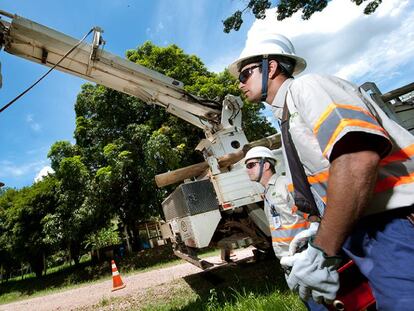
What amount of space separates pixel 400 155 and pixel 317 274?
1.79 ft

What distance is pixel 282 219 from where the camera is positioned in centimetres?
292

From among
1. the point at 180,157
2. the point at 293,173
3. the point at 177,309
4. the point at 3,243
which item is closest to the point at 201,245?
the point at 177,309

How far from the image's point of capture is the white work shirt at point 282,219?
111 inches

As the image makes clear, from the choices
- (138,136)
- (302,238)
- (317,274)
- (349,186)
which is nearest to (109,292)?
(138,136)

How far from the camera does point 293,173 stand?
1.42 m

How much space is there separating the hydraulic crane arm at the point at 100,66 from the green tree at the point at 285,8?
3326 mm

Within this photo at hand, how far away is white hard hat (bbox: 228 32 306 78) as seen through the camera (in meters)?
1.82

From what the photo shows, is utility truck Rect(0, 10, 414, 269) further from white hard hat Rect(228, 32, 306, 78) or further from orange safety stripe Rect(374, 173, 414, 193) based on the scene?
orange safety stripe Rect(374, 173, 414, 193)

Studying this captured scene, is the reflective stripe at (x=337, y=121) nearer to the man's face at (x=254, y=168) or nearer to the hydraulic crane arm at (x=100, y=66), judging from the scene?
the man's face at (x=254, y=168)

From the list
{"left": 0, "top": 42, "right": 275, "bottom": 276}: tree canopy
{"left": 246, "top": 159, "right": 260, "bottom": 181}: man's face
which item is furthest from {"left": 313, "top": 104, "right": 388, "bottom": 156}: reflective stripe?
{"left": 0, "top": 42, "right": 275, "bottom": 276}: tree canopy

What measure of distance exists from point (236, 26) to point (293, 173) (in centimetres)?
803

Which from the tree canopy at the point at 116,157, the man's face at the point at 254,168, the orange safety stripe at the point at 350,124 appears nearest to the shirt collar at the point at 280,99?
the orange safety stripe at the point at 350,124

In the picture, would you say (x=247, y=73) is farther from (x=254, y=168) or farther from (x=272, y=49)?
(x=254, y=168)

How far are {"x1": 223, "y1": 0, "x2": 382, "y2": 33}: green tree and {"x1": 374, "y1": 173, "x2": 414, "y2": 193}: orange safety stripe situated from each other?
8065mm
